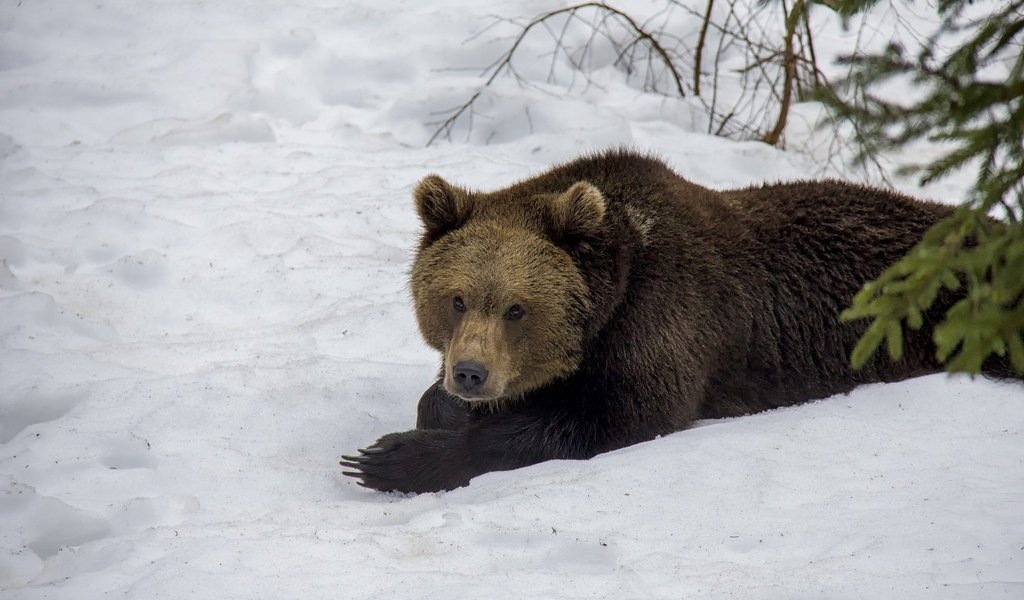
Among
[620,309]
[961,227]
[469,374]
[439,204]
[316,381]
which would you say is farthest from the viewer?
[316,381]

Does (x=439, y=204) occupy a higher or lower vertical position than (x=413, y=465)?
higher

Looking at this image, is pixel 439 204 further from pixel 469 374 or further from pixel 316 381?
pixel 316 381

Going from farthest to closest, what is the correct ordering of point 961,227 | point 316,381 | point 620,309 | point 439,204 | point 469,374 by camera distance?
1. point 316,381
2. point 439,204
3. point 620,309
4. point 469,374
5. point 961,227

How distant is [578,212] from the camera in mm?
5168

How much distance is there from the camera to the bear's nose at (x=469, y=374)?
4.87 meters

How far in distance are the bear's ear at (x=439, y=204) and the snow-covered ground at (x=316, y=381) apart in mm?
1081

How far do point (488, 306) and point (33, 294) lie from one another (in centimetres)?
292

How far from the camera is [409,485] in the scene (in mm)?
5090

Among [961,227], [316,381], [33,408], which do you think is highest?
Answer: [961,227]

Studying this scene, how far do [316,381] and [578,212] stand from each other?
5.87ft

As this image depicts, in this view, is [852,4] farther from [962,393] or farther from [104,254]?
[104,254]

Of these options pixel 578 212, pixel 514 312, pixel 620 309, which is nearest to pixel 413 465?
pixel 514 312

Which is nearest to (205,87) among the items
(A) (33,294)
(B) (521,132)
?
(B) (521,132)

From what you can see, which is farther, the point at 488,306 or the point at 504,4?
the point at 504,4
